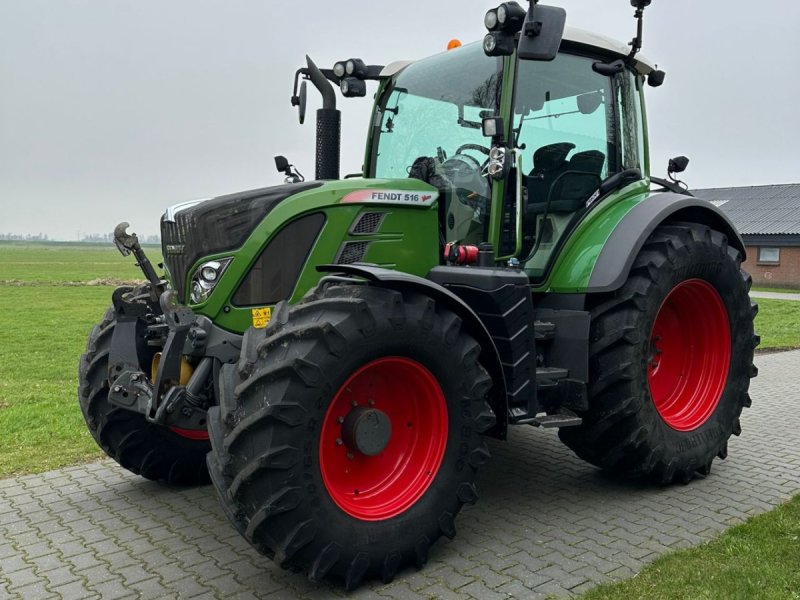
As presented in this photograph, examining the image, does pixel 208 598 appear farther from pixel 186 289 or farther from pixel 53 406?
pixel 53 406

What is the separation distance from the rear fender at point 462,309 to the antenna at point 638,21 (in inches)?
91.1

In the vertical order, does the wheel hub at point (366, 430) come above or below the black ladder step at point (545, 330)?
below

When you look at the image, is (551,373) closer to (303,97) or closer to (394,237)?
(394,237)

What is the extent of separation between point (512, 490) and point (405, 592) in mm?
1665

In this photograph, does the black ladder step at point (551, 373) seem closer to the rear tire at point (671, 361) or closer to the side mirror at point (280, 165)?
the rear tire at point (671, 361)

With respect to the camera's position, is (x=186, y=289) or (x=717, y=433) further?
(x=717, y=433)

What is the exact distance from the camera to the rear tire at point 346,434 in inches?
124

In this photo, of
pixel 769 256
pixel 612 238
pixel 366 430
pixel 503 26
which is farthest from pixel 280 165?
pixel 769 256

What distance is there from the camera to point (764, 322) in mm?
17828

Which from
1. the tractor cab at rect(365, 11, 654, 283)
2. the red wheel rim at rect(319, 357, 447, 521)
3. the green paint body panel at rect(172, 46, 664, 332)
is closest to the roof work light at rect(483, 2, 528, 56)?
the tractor cab at rect(365, 11, 654, 283)

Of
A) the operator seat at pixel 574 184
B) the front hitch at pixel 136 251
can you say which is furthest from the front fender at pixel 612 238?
the front hitch at pixel 136 251

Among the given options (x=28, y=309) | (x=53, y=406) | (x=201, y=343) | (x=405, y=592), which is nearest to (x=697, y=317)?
(x=405, y=592)

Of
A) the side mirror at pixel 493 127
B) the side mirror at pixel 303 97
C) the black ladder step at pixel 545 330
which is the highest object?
the side mirror at pixel 303 97

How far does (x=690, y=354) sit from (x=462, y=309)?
243 cm
